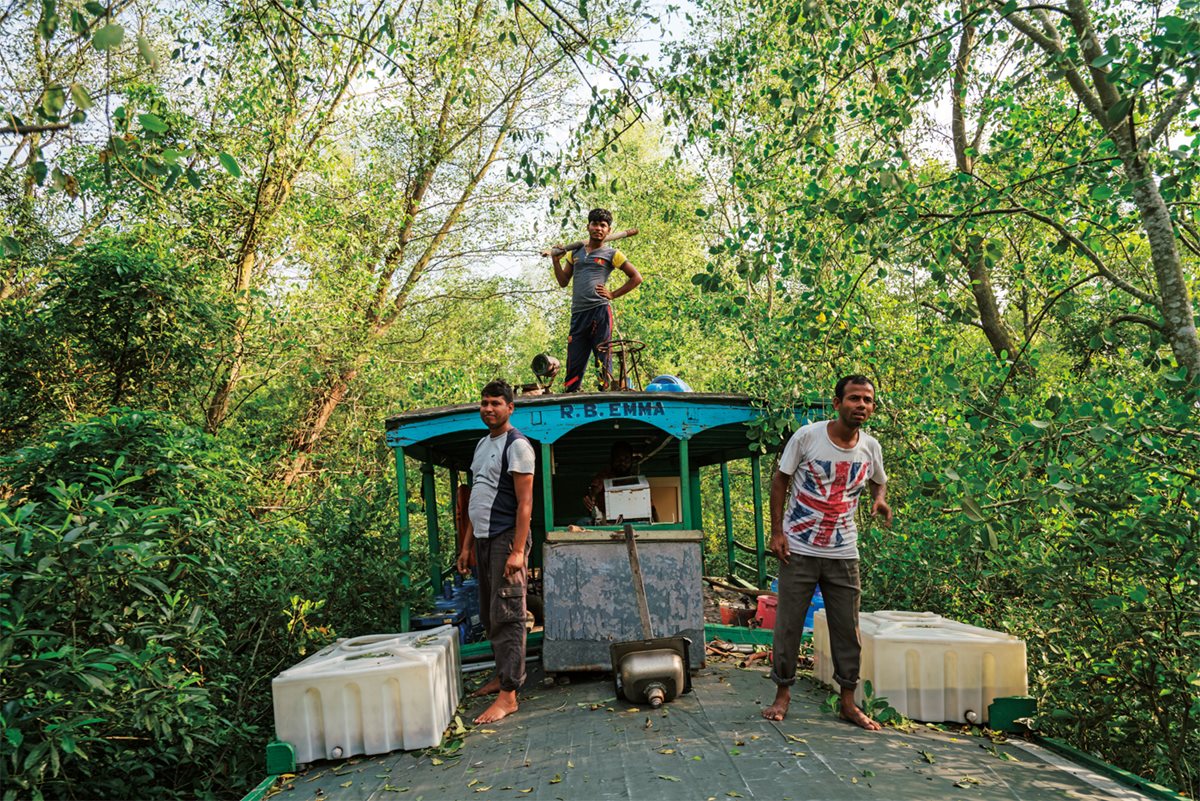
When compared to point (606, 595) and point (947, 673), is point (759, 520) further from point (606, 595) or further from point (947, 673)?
point (947, 673)

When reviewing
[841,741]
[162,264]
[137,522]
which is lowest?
A: [841,741]

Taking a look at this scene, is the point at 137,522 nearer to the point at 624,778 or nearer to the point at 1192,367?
the point at 624,778

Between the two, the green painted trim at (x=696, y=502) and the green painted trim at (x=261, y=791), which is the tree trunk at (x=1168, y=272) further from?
the green painted trim at (x=261, y=791)

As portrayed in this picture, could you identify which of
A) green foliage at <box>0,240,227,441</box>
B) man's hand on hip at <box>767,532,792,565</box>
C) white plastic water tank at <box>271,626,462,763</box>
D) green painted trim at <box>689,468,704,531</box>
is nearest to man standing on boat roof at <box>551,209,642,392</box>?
green painted trim at <box>689,468,704,531</box>

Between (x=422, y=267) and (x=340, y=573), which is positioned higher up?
(x=422, y=267)

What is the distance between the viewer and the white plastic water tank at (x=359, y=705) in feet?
15.8

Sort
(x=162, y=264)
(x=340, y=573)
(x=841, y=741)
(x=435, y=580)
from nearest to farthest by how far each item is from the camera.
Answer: (x=841, y=741) < (x=340, y=573) < (x=435, y=580) < (x=162, y=264)

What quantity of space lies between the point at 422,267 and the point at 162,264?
30.3 feet

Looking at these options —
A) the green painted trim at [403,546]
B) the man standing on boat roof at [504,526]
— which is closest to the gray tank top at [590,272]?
the green painted trim at [403,546]

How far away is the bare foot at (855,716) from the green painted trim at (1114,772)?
Result: 940mm

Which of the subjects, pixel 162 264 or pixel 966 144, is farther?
pixel 966 144

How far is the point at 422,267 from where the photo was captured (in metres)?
19.4

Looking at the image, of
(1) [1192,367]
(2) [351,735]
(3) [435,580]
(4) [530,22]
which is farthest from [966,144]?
(2) [351,735]

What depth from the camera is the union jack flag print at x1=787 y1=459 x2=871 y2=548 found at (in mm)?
4867
